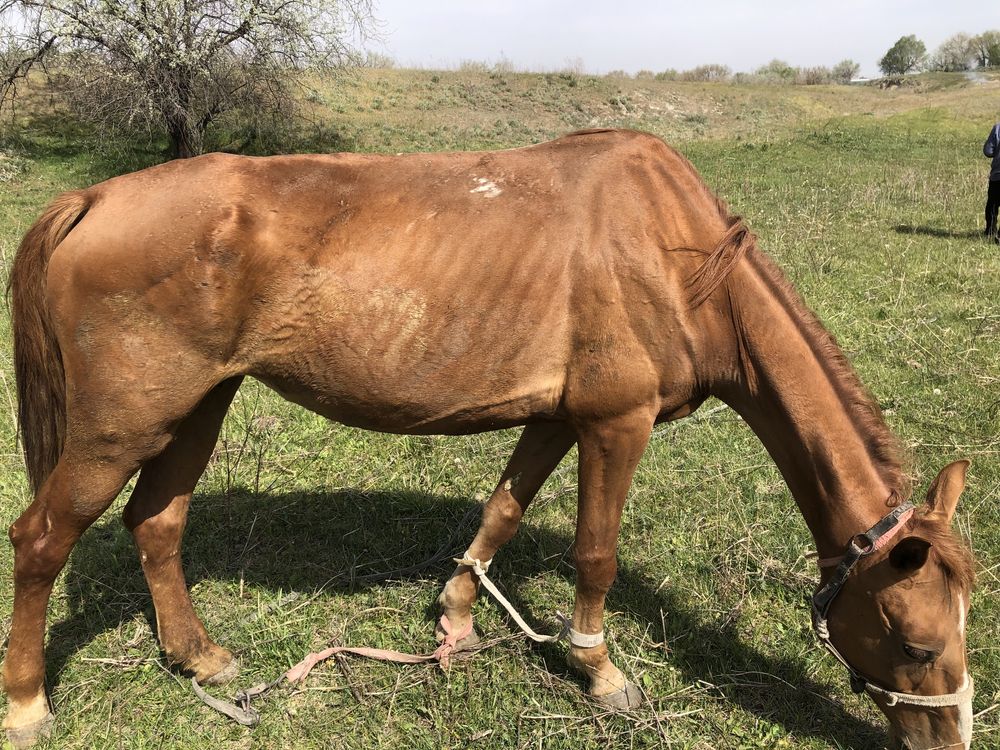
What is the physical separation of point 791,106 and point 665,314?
38.4 meters

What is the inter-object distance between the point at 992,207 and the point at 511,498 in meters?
11.6

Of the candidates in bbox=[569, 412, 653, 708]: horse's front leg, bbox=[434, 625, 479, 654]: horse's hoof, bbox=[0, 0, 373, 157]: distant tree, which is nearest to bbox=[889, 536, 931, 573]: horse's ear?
bbox=[569, 412, 653, 708]: horse's front leg

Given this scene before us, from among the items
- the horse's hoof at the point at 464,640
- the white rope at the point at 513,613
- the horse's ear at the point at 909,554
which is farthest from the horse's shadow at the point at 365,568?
the horse's ear at the point at 909,554

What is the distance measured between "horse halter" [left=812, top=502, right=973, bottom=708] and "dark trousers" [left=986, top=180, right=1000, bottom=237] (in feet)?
36.1

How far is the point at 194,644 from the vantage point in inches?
125

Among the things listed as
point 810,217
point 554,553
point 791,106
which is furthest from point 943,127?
point 554,553

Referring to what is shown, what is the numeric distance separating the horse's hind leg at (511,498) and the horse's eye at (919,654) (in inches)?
60.7

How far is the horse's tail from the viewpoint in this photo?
8.66 ft

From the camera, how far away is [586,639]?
307 centimetres

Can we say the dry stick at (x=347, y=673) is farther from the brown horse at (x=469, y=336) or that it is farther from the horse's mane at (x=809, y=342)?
the horse's mane at (x=809, y=342)

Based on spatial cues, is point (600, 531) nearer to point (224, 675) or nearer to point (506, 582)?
point (506, 582)

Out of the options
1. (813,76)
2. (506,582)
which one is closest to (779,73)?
(813,76)

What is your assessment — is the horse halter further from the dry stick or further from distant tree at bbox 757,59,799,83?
distant tree at bbox 757,59,799,83

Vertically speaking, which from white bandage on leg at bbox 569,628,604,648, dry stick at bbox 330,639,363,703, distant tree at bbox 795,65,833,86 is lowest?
dry stick at bbox 330,639,363,703
